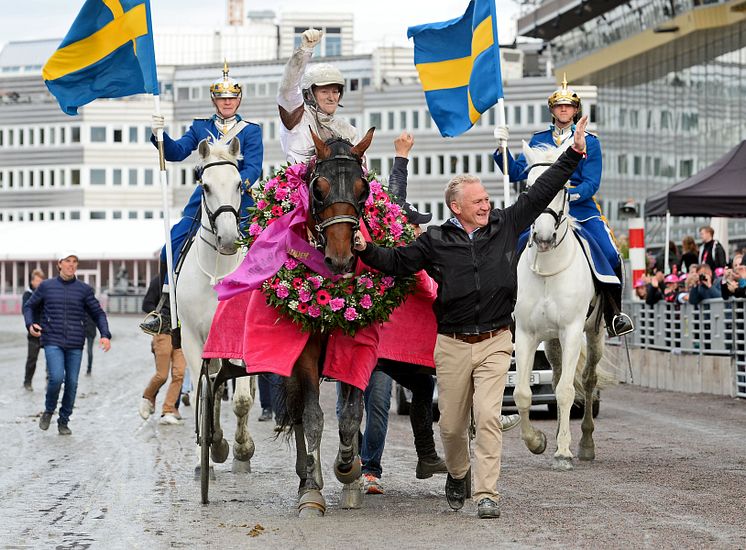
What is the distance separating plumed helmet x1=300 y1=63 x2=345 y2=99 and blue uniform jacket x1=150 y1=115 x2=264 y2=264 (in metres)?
1.81

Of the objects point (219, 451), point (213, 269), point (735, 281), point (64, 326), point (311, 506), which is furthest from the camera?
point (735, 281)

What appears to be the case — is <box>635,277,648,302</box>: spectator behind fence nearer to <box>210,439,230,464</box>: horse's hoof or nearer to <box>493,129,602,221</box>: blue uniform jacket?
<box>493,129,602,221</box>: blue uniform jacket

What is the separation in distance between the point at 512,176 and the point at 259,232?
4.16 metres

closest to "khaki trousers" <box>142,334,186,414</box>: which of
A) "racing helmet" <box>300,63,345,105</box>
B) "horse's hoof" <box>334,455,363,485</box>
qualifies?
"racing helmet" <box>300,63,345,105</box>

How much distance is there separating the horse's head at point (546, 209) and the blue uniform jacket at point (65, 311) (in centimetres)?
677

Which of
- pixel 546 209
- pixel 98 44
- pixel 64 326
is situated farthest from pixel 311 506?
pixel 64 326

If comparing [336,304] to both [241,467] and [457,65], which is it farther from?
[457,65]

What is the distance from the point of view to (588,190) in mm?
13344

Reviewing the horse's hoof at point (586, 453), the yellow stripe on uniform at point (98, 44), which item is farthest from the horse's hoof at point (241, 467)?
the yellow stripe on uniform at point (98, 44)

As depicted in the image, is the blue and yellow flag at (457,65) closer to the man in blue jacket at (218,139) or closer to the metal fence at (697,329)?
the man in blue jacket at (218,139)

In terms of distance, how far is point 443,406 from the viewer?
948 cm

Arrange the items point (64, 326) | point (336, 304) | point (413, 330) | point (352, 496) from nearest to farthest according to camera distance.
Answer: point (336, 304) < point (352, 496) < point (413, 330) < point (64, 326)

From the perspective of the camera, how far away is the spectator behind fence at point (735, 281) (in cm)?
2061

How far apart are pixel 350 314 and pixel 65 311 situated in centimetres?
927
